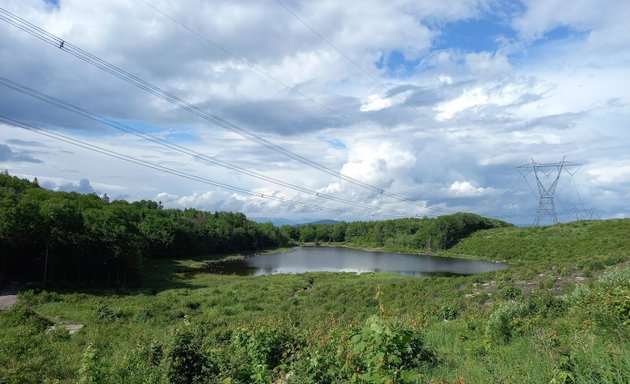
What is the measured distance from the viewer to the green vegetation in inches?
256

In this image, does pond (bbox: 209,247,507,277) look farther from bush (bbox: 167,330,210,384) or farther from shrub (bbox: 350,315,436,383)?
shrub (bbox: 350,315,436,383)

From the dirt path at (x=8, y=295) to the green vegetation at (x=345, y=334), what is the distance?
47.3 inches

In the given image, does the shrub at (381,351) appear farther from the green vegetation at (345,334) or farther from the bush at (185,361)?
the bush at (185,361)

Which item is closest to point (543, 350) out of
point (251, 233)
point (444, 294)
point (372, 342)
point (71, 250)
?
point (372, 342)

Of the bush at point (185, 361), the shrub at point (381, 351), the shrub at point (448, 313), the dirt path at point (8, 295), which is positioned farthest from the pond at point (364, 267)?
the shrub at point (381, 351)

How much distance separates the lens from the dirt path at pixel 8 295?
3299cm

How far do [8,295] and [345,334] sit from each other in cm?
4193

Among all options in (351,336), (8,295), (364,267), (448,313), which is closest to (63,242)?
(8,295)

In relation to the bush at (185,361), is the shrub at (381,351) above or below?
above

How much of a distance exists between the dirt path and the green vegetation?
120 centimetres

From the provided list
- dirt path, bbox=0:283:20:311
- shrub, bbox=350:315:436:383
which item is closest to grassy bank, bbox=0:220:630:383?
shrub, bbox=350:315:436:383

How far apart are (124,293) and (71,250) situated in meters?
11.4

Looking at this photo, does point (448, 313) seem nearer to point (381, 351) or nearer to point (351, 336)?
point (351, 336)

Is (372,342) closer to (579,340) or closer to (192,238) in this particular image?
(579,340)
